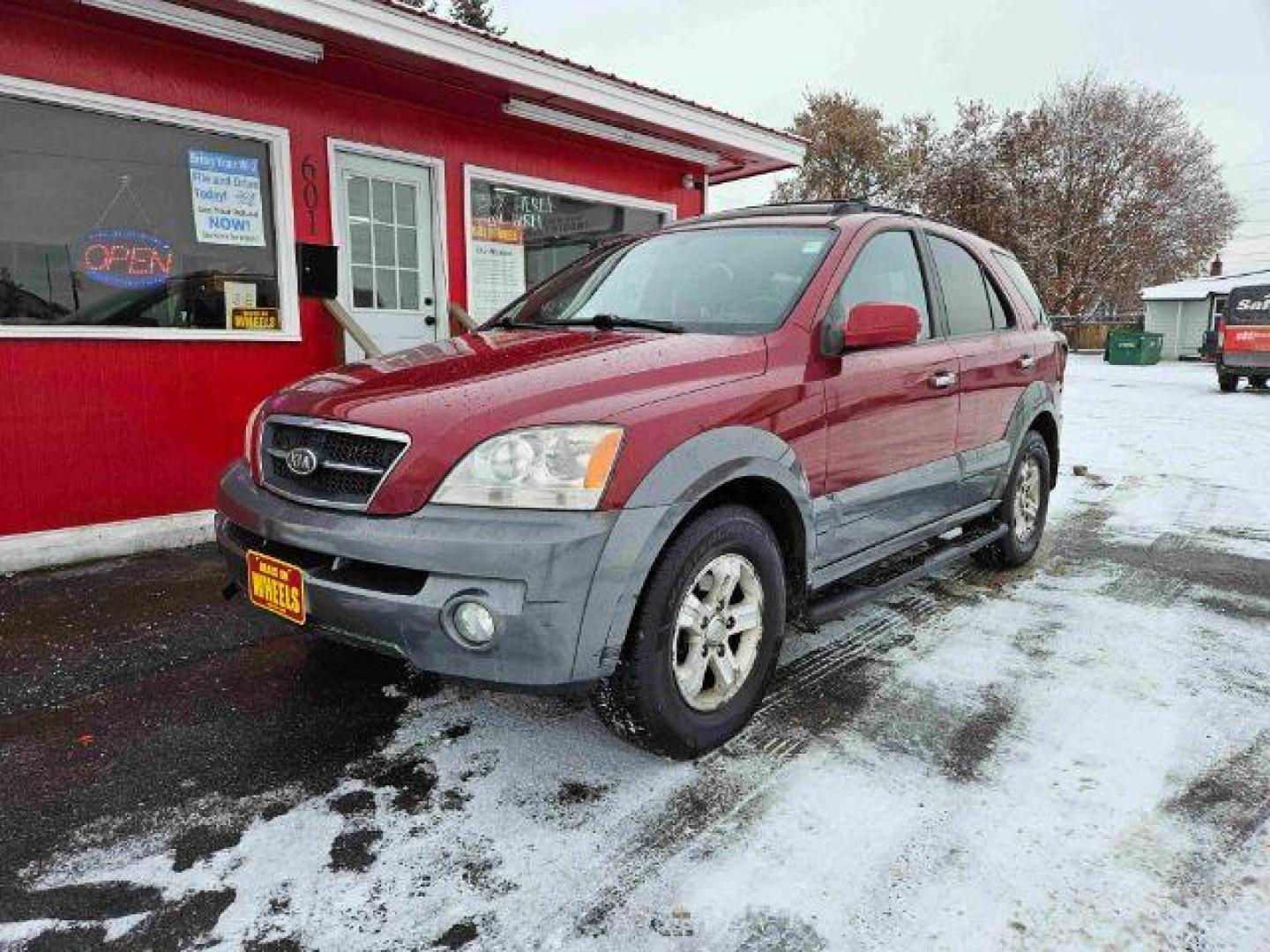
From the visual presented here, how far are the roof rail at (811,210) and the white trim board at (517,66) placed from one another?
8.71 ft

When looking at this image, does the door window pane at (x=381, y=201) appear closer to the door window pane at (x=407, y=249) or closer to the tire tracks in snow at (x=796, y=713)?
the door window pane at (x=407, y=249)

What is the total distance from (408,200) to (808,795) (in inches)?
223

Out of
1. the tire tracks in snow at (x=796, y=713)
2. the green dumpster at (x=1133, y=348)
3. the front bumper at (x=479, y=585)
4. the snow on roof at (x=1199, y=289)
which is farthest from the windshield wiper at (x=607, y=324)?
the snow on roof at (x=1199, y=289)

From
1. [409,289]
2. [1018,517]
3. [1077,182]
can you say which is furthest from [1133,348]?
[409,289]

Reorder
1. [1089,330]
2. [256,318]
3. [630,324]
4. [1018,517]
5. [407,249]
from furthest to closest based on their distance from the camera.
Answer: [1089,330], [407,249], [256,318], [1018,517], [630,324]

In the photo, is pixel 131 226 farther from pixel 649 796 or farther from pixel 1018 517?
pixel 1018 517

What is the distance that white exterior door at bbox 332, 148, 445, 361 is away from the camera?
20.4 feet

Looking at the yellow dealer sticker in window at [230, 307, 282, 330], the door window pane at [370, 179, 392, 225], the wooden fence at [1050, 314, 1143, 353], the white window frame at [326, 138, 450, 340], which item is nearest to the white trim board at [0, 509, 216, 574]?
the yellow dealer sticker in window at [230, 307, 282, 330]

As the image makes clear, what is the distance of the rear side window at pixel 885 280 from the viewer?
3150 millimetres

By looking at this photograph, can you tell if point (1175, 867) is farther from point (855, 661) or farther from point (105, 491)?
point (105, 491)

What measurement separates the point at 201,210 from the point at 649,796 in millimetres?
4874

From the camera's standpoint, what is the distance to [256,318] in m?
5.72

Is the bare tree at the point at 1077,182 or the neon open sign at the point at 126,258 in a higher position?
the bare tree at the point at 1077,182

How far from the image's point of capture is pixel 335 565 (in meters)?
2.43
